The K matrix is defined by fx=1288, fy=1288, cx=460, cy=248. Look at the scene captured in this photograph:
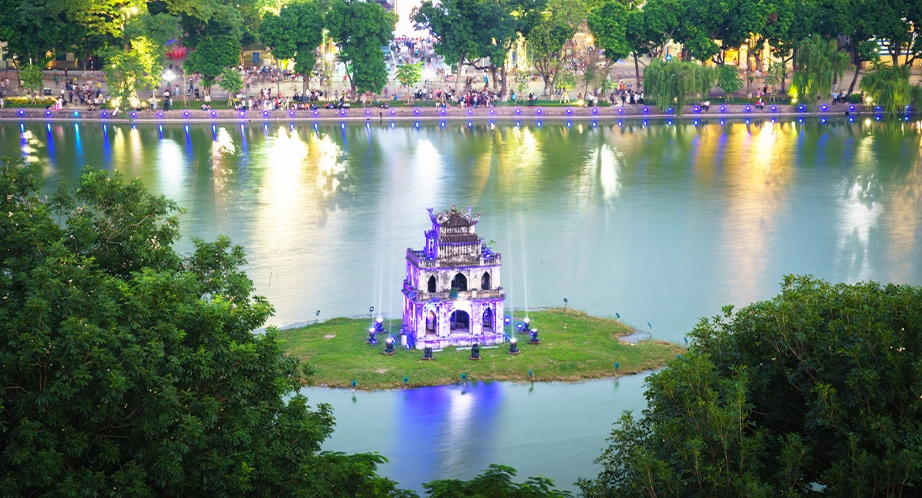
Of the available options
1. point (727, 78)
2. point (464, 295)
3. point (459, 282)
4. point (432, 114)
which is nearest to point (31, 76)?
point (432, 114)

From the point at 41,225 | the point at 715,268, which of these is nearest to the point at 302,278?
the point at 715,268

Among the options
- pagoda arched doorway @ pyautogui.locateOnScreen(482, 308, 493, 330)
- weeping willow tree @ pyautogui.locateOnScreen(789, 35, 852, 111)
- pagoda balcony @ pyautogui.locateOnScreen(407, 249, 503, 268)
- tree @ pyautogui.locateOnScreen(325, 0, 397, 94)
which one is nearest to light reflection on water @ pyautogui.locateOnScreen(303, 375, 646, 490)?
pagoda arched doorway @ pyautogui.locateOnScreen(482, 308, 493, 330)

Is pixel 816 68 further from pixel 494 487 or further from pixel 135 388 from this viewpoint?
pixel 135 388

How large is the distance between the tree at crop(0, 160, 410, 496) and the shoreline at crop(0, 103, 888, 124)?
69.4 meters

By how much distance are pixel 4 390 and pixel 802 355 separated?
13.0 m

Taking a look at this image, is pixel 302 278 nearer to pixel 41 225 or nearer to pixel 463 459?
pixel 463 459

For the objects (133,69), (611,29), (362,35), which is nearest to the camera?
(133,69)

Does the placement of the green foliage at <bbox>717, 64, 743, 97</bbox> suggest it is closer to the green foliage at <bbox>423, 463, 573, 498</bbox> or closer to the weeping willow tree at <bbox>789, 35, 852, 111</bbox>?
the weeping willow tree at <bbox>789, 35, 852, 111</bbox>

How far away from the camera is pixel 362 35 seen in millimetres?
93500

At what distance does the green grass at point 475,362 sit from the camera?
108 ft

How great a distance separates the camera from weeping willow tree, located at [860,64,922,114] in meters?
93.5

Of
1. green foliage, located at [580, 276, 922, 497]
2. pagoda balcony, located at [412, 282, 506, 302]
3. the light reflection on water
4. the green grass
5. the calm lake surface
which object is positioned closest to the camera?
green foliage, located at [580, 276, 922, 497]

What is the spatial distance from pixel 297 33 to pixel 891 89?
43.4 meters

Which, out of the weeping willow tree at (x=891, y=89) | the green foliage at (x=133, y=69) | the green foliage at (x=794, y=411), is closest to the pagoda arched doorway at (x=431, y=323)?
the green foliage at (x=794, y=411)
